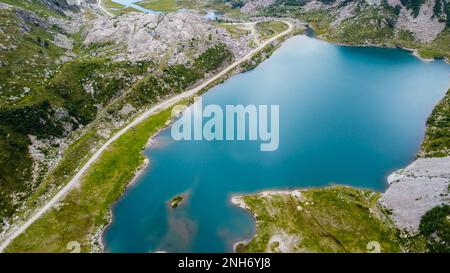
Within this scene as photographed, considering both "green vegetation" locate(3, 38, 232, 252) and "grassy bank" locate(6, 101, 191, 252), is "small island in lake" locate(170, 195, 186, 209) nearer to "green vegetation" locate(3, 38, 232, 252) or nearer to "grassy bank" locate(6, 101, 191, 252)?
"grassy bank" locate(6, 101, 191, 252)

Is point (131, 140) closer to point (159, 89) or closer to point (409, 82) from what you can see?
point (159, 89)

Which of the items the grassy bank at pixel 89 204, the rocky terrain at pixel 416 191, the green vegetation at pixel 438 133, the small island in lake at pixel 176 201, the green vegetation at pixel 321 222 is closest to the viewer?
the green vegetation at pixel 321 222

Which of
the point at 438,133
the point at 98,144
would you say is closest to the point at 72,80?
the point at 98,144

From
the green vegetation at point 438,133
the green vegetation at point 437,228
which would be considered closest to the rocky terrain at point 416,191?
the green vegetation at point 437,228

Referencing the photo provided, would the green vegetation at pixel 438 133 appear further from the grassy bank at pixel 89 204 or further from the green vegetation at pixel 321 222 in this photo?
the grassy bank at pixel 89 204

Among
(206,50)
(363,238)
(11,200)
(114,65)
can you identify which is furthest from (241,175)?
(206,50)
